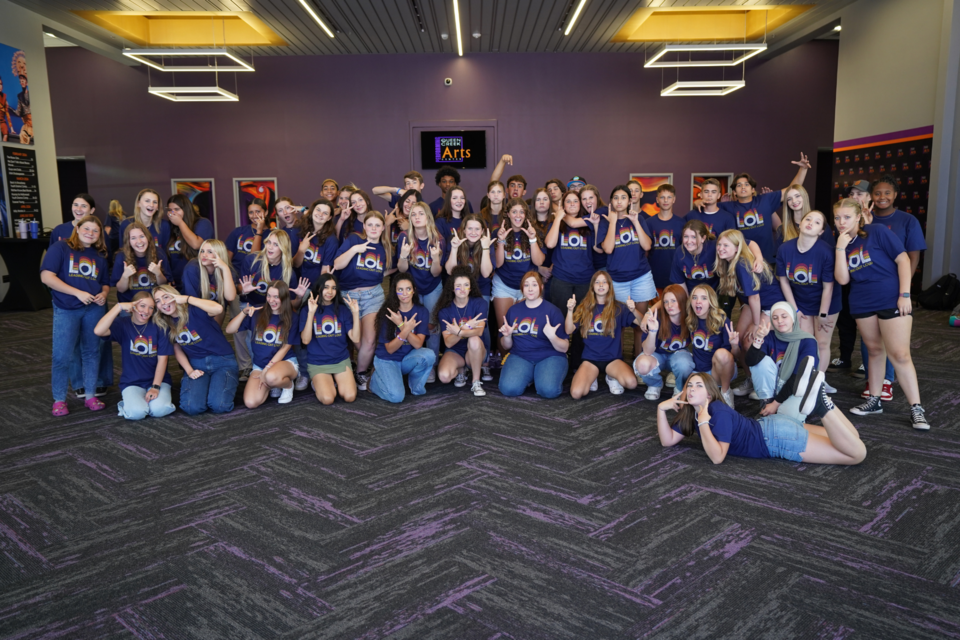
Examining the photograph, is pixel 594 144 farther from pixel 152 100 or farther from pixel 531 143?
pixel 152 100

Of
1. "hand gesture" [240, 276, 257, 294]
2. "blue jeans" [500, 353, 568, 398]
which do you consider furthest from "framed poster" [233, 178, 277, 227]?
"blue jeans" [500, 353, 568, 398]

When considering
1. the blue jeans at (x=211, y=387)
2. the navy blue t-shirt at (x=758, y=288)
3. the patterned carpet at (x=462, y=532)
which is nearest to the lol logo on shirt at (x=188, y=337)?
the blue jeans at (x=211, y=387)

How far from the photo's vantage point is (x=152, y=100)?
11508mm

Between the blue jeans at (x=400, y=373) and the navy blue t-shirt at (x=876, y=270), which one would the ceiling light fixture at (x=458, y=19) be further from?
the navy blue t-shirt at (x=876, y=270)

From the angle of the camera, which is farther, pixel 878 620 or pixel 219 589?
pixel 219 589

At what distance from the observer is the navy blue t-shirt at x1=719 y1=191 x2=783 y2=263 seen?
17.3ft

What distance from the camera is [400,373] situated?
14.9ft

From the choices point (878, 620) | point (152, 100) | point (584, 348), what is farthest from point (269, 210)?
point (878, 620)

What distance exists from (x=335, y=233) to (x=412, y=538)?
3.08m

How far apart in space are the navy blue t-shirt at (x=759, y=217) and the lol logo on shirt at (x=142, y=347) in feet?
14.8

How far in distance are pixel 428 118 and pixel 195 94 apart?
3797 millimetres

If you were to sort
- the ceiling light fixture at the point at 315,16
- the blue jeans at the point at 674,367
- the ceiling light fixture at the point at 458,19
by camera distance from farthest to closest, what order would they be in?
the ceiling light fixture at the point at 458,19, the ceiling light fixture at the point at 315,16, the blue jeans at the point at 674,367

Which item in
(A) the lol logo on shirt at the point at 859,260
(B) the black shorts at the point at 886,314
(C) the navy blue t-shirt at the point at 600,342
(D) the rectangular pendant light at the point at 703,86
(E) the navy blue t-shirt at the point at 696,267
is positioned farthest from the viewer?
(D) the rectangular pendant light at the point at 703,86

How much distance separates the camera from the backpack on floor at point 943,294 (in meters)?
7.39
